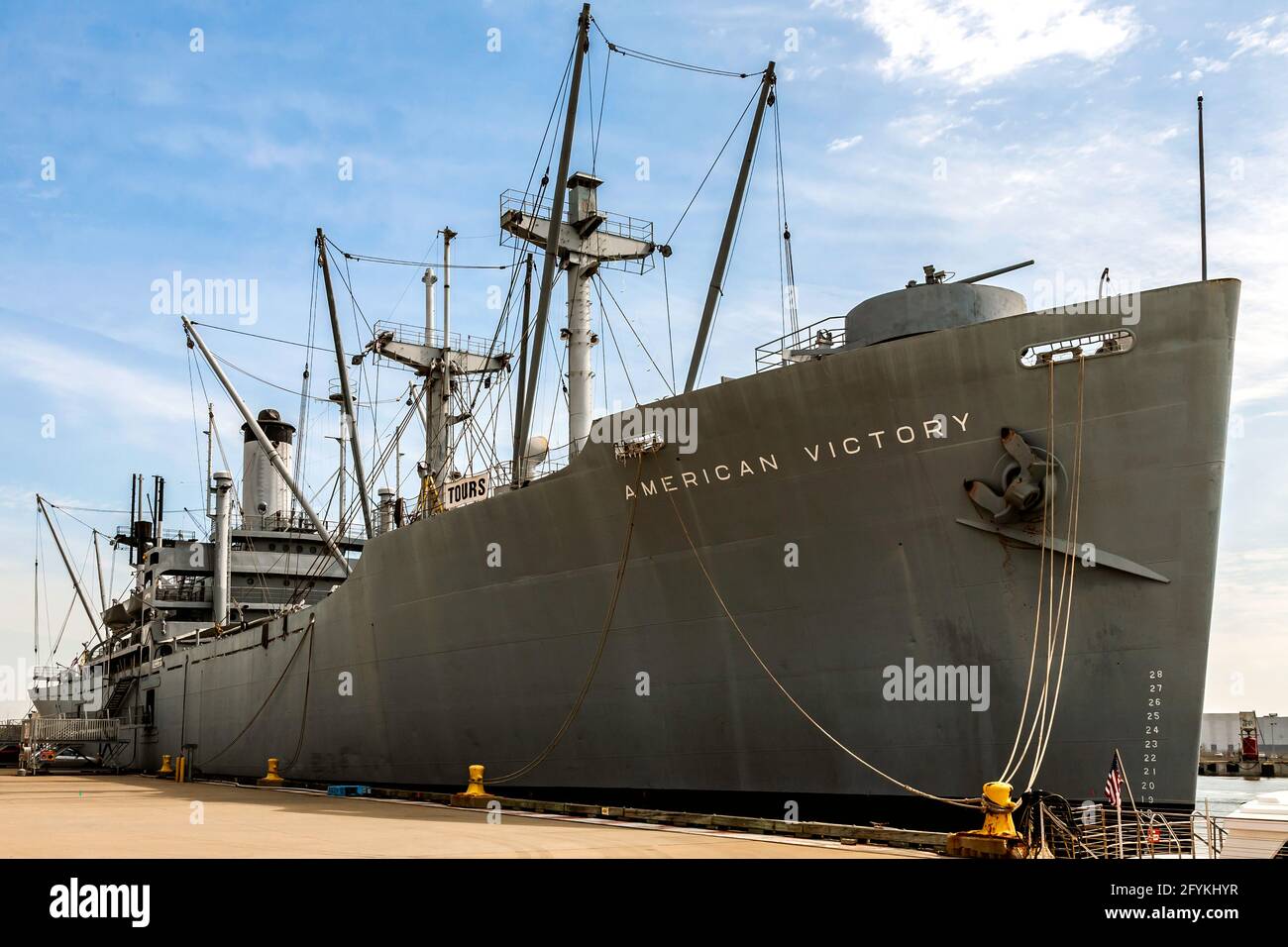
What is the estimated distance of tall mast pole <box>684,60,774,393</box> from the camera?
51.2ft

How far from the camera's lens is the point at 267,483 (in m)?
30.5

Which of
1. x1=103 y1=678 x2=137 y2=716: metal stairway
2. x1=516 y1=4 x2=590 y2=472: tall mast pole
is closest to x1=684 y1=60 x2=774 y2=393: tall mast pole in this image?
x1=516 y1=4 x2=590 y2=472: tall mast pole

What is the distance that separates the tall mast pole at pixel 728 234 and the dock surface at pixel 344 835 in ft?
23.7

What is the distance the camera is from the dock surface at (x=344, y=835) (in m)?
7.75

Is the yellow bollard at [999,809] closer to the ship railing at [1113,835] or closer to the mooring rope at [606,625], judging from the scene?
the ship railing at [1113,835]

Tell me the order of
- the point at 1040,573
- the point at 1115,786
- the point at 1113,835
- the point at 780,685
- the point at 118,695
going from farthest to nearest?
the point at 118,695, the point at 780,685, the point at 1040,573, the point at 1115,786, the point at 1113,835

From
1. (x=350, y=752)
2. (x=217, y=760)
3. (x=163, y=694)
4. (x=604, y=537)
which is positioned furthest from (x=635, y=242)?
(x=163, y=694)

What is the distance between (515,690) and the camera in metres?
14.2

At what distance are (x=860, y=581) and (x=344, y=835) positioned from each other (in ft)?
18.5

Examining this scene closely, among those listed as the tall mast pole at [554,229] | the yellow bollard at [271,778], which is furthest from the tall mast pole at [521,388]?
the yellow bollard at [271,778]

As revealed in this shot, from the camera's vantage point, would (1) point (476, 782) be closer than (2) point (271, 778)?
Yes

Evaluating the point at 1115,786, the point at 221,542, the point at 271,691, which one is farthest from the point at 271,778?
the point at 1115,786

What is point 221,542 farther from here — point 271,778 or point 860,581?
point 860,581
